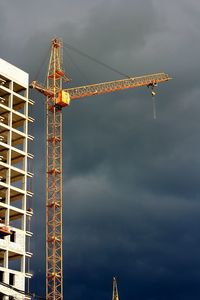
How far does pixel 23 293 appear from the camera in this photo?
199250 millimetres

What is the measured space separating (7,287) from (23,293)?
14.6 ft

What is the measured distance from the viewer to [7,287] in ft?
648
